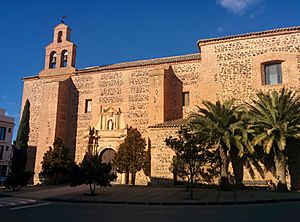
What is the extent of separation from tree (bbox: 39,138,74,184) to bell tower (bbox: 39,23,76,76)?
23.7ft

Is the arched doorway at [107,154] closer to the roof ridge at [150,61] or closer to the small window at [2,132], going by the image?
the roof ridge at [150,61]

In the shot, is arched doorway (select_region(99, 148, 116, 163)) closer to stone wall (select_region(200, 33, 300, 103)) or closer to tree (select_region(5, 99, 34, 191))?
tree (select_region(5, 99, 34, 191))

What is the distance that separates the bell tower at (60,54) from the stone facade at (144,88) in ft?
0.27

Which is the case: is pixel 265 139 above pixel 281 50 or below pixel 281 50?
below

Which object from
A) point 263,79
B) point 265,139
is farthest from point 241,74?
point 265,139

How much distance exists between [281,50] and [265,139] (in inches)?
262

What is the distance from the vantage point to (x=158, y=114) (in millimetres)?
19531

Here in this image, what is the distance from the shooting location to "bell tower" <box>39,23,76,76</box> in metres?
24.5

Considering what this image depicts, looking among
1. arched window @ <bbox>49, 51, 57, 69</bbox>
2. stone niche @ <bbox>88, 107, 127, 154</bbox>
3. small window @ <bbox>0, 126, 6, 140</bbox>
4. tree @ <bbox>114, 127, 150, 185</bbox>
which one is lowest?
tree @ <bbox>114, 127, 150, 185</bbox>

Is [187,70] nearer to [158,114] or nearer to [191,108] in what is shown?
[191,108]

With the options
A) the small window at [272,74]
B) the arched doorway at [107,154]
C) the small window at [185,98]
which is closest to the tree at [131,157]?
the arched doorway at [107,154]

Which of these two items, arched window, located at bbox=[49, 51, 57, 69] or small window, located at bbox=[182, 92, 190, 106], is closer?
small window, located at bbox=[182, 92, 190, 106]

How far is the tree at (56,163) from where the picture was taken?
1967 centimetres

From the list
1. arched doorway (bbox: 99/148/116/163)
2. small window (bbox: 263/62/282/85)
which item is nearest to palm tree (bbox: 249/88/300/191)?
small window (bbox: 263/62/282/85)
